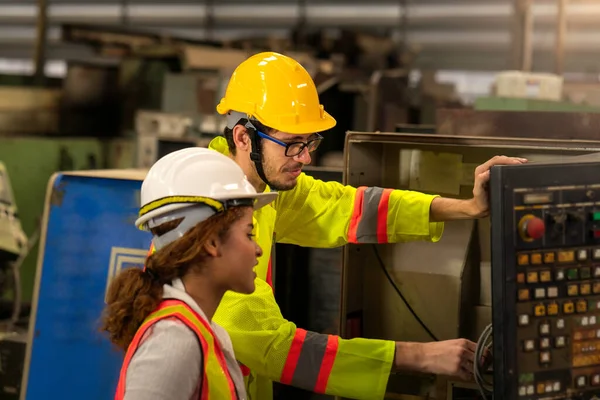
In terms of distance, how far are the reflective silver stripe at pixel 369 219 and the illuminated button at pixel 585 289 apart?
0.56m

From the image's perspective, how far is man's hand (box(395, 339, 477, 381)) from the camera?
1.55m

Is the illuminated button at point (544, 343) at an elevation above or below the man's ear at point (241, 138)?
below

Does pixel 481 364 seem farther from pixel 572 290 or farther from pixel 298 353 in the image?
pixel 298 353

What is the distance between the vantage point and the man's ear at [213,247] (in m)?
1.26

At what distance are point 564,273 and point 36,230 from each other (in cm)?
354

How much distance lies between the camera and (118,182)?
7.82 ft

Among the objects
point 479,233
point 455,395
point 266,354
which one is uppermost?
point 479,233

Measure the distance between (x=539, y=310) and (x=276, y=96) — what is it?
72 centimetres

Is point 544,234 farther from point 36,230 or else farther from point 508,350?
point 36,230

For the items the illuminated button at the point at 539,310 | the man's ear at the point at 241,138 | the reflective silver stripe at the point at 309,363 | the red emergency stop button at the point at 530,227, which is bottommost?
the reflective silver stripe at the point at 309,363

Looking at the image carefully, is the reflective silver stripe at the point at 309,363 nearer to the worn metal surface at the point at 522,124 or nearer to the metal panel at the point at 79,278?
the metal panel at the point at 79,278

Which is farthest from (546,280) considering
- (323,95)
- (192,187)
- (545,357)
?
(323,95)

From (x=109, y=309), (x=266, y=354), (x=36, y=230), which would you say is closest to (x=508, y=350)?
(x=266, y=354)

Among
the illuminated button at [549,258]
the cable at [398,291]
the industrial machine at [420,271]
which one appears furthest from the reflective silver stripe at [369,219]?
the illuminated button at [549,258]
